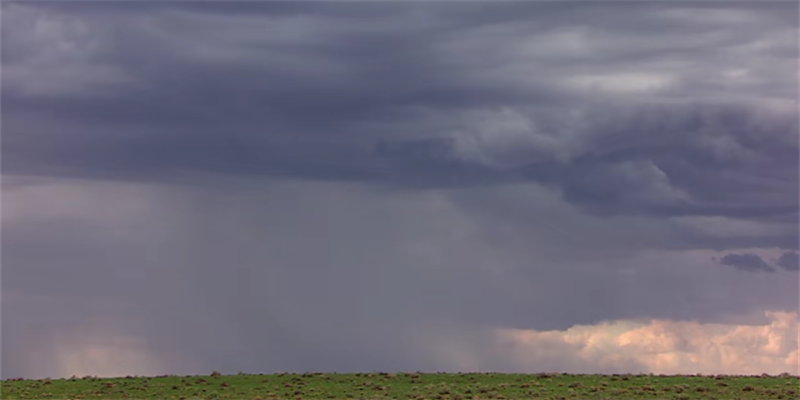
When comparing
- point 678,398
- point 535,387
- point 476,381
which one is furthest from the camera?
point 476,381

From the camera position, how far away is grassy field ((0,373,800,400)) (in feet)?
319

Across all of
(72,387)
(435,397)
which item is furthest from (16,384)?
(435,397)

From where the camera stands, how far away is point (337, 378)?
112 meters

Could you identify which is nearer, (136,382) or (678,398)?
(678,398)

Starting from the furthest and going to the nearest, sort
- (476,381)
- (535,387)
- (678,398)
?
(476,381) → (535,387) → (678,398)

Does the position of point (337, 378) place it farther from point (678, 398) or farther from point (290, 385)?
point (678, 398)

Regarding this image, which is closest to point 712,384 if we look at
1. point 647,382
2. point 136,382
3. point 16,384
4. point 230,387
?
point 647,382

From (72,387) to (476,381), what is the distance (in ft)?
130

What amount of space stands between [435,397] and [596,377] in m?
22.7

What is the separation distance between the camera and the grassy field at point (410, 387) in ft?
319

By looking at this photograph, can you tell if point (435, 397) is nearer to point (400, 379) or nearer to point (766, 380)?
point (400, 379)

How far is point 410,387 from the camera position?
104750 millimetres

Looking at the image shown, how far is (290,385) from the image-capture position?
106188 millimetres

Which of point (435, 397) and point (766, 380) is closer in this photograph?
point (435, 397)
